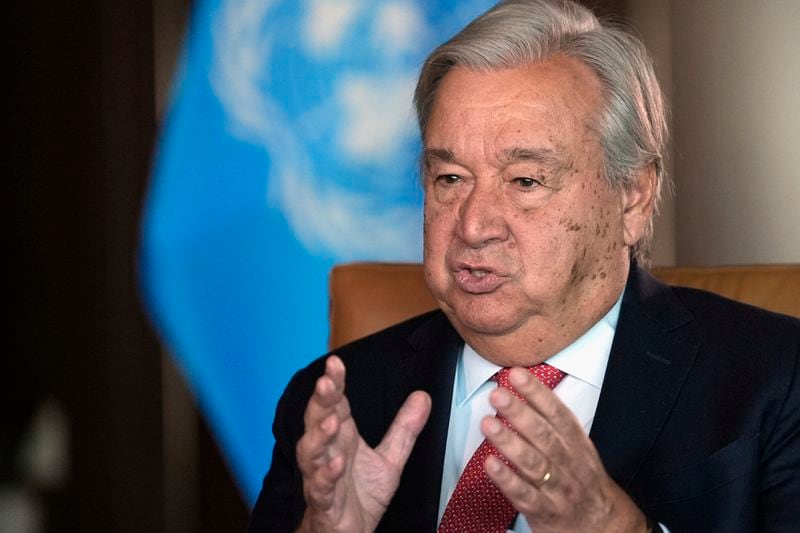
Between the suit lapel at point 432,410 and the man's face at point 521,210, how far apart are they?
0.40 ft

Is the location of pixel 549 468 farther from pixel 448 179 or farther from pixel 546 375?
pixel 448 179

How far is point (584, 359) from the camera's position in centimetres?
175

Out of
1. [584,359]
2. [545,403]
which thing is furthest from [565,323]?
[545,403]

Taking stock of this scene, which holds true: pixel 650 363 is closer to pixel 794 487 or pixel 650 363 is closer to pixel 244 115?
pixel 794 487

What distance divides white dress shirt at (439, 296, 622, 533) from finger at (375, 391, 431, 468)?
294 mm

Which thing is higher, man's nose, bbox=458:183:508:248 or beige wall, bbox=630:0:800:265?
beige wall, bbox=630:0:800:265

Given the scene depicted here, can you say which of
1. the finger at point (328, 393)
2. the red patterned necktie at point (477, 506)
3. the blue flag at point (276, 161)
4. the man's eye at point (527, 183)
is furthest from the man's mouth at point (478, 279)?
the blue flag at point (276, 161)

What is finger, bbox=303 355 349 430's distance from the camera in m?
1.35

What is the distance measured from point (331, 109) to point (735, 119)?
115 cm

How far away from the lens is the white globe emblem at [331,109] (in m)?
3.32

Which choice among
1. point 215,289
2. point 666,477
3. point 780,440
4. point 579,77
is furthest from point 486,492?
point 215,289

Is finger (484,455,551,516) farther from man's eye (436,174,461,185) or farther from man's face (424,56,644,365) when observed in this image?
man's eye (436,174,461,185)

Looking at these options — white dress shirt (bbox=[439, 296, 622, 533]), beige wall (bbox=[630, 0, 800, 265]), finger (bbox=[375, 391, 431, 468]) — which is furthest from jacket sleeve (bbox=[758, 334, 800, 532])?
beige wall (bbox=[630, 0, 800, 265])

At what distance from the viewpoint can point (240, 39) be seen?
334 centimetres
